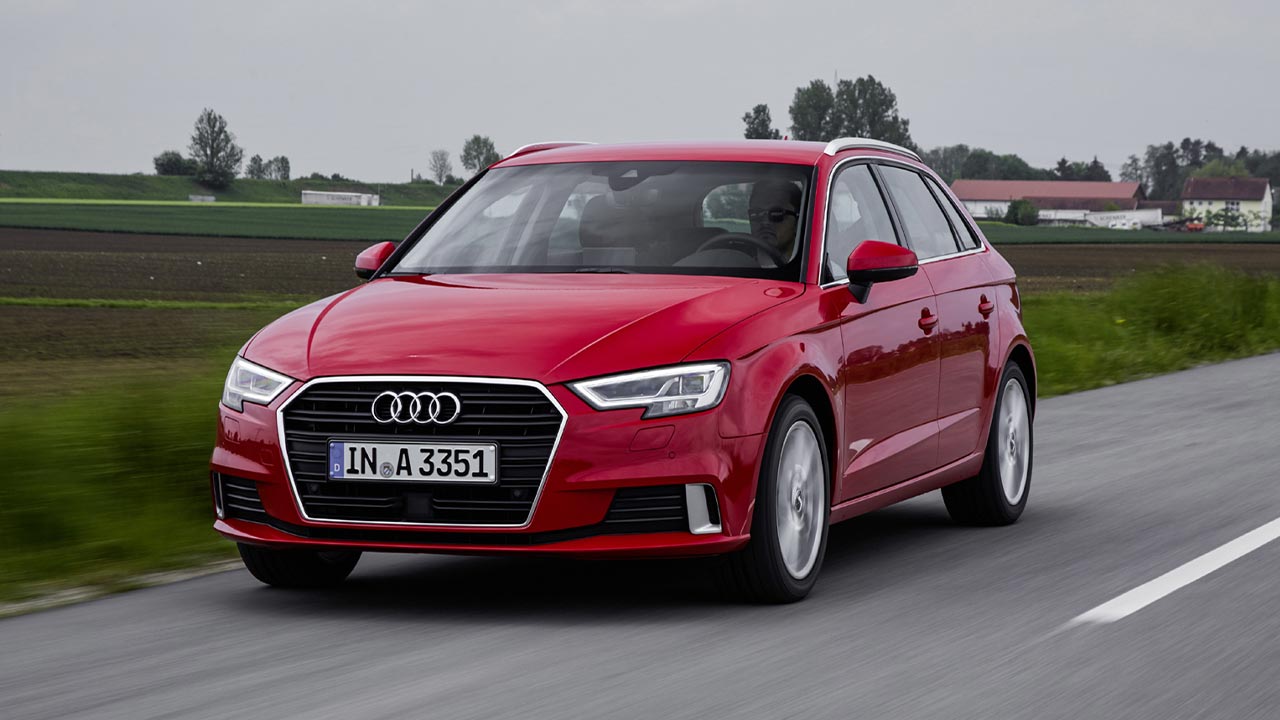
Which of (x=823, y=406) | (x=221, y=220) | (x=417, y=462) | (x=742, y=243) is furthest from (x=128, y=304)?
(x=221, y=220)

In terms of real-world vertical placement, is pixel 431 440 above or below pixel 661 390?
below

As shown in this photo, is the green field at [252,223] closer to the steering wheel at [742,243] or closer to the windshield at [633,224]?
the windshield at [633,224]

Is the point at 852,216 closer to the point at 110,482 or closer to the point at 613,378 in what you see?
the point at 613,378

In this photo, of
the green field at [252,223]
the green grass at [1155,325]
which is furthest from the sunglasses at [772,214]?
the green field at [252,223]

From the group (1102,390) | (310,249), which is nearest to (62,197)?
(310,249)

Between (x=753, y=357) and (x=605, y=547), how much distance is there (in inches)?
30.3

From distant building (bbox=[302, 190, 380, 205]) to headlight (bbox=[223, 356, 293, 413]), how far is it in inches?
6457

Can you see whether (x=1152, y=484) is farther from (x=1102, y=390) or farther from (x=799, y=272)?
(x=1102, y=390)

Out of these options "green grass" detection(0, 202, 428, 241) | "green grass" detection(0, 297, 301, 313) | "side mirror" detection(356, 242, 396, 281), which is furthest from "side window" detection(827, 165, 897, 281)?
"green grass" detection(0, 202, 428, 241)

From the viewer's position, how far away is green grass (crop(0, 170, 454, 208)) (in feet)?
537

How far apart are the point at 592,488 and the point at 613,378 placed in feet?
1.11

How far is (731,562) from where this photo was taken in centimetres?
617

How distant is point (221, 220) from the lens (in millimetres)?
109688

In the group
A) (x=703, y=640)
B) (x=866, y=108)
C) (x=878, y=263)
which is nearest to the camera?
(x=703, y=640)
